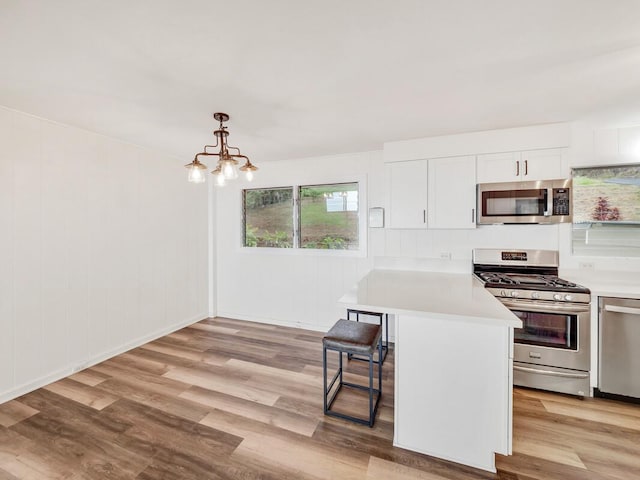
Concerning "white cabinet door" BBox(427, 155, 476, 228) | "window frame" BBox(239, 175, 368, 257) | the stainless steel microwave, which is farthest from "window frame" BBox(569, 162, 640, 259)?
"window frame" BBox(239, 175, 368, 257)

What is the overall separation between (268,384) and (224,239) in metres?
2.59

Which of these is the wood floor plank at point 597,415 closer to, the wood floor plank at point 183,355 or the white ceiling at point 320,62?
the white ceiling at point 320,62

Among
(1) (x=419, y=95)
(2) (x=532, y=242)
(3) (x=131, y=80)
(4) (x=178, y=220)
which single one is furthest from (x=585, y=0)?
(4) (x=178, y=220)

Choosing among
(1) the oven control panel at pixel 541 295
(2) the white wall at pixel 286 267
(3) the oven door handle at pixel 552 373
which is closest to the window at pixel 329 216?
(2) the white wall at pixel 286 267

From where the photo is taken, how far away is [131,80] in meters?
1.90

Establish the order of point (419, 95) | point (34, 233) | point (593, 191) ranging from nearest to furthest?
point (419, 95) < point (34, 233) < point (593, 191)

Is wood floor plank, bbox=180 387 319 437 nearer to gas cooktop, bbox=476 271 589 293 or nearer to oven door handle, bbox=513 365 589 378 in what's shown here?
oven door handle, bbox=513 365 589 378

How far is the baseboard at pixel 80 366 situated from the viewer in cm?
242

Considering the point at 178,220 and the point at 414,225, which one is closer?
the point at 414,225

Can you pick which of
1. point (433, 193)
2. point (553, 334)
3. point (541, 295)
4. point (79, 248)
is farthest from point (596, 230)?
point (79, 248)

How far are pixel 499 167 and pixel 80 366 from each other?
4660 mm

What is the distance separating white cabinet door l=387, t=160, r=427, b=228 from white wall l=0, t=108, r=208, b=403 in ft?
9.59

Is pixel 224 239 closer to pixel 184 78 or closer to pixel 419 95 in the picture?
pixel 184 78

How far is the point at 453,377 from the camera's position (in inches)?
69.9
